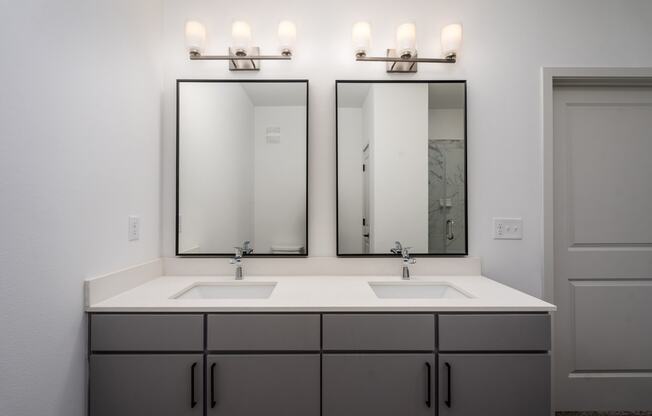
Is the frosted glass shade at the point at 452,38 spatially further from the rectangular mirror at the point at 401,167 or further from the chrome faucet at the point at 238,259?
the chrome faucet at the point at 238,259

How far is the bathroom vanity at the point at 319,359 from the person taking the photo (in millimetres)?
1117

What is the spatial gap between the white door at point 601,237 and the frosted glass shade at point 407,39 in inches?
36.3

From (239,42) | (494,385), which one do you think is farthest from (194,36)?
(494,385)

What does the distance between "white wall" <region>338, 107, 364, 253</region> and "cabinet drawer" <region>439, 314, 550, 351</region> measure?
640 millimetres

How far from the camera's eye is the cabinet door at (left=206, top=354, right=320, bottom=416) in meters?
1.12

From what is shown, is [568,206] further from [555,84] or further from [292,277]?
[292,277]

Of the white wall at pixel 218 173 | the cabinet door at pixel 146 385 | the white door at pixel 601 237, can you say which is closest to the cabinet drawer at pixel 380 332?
the cabinet door at pixel 146 385

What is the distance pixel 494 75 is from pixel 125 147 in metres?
1.94

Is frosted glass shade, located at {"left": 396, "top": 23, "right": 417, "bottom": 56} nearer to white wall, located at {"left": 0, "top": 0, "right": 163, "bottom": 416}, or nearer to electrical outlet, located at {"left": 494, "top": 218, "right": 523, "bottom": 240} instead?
electrical outlet, located at {"left": 494, "top": 218, "right": 523, "bottom": 240}

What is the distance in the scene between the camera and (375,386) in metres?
1.12

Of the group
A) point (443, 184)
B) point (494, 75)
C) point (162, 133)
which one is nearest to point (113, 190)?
point (162, 133)

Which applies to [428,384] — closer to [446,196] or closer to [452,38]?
[446,196]

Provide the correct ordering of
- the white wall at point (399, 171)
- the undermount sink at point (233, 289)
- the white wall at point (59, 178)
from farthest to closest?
1. the white wall at point (399, 171)
2. the undermount sink at point (233, 289)
3. the white wall at point (59, 178)

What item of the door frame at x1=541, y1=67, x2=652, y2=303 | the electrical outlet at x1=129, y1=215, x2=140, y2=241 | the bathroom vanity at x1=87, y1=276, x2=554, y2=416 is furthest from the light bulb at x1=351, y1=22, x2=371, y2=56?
the electrical outlet at x1=129, y1=215, x2=140, y2=241
